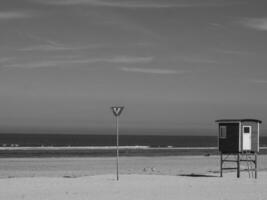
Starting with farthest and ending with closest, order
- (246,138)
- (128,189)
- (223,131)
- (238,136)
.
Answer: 1. (223,131)
2. (246,138)
3. (238,136)
4. (128,189)

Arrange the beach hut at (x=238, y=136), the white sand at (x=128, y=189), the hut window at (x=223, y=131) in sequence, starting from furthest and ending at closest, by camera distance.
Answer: the hut window at (x=223, y=131)
the beach hut at (x=238, y=136)
the white sand at (x=128, y=189)

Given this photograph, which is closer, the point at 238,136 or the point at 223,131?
the point at 238,136

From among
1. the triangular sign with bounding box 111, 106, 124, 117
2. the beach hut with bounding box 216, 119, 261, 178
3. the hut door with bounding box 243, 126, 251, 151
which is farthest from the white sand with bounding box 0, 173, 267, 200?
the hut door with bounding box 243, 126, 251, 151

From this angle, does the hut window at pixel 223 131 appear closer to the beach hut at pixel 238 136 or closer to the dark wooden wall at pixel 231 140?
the beach hut at pixel 238 136

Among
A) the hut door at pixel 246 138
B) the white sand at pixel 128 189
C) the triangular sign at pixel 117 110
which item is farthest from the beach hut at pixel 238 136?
the triangular sign at pixel 117 110

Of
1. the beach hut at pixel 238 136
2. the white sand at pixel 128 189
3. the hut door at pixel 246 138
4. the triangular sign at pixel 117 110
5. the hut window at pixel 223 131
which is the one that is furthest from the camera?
the hut window at pixel 223 131

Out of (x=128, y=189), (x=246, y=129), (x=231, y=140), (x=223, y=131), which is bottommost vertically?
(x=128, y=189)

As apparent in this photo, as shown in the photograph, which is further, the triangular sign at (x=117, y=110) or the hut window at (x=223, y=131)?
the hut window at (x=223, y=131)

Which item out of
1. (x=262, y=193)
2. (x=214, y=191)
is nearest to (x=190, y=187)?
(x=214, y=191)

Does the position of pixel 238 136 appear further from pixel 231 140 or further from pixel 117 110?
pixel 117 110

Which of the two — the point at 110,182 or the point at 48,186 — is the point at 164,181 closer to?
the point at 110,182

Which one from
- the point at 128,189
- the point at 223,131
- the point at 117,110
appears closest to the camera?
the point at 128,189

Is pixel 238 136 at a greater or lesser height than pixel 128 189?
greater

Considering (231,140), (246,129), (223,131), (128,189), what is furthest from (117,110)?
(246,129)
